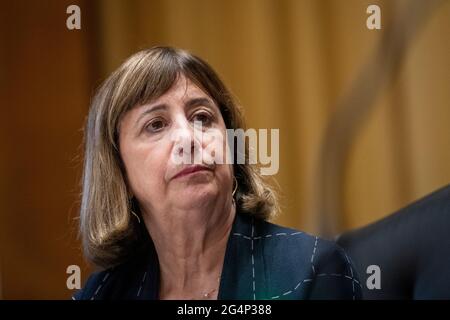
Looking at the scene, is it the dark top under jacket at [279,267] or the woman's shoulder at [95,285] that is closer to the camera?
the dark top under jacket at [279,267]

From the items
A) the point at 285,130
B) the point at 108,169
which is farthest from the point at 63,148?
the point at 285,130

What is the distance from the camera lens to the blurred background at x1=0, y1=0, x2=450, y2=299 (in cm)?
138

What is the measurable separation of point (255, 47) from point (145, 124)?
12.8 inches

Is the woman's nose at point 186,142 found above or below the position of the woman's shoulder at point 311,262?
above

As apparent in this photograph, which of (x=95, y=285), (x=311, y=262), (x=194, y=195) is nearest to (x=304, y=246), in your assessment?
(x=311, y=262)

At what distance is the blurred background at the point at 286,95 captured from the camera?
1382mm

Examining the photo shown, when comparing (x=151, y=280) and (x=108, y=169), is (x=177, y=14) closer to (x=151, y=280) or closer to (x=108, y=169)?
(x=108, y=169)

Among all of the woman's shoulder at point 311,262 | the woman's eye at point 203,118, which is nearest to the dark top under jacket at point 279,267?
the woman's shoulder at point 311,262

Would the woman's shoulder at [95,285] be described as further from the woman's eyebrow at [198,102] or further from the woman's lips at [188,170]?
the woman's eyebrow at [198,102]

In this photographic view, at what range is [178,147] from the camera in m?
1.30

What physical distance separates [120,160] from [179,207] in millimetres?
181

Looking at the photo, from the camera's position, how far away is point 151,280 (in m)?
1.37

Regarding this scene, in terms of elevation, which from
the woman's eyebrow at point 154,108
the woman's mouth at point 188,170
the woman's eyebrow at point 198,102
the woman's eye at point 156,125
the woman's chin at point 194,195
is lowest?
the woman's chin at point 194,195

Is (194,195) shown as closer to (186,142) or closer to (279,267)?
(186,142)
